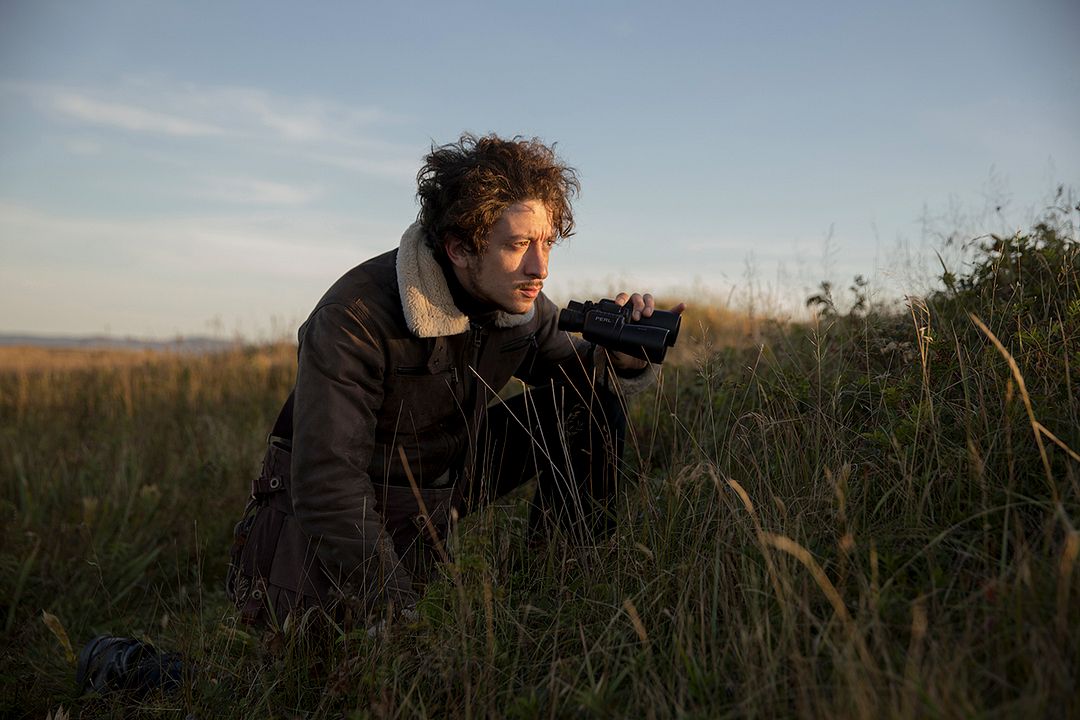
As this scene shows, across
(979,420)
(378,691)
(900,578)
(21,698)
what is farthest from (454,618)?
(21,698)

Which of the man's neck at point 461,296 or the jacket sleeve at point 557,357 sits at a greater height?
the man's neck at point 461,296

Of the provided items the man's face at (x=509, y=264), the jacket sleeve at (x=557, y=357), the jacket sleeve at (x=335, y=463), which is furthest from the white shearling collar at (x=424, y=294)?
the jacket sleeve at (x=557, y=357)

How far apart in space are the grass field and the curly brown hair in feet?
3.02

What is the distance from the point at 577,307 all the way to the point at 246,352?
6.46m

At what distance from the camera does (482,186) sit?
3.00m

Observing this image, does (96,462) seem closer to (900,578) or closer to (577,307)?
(577,307)

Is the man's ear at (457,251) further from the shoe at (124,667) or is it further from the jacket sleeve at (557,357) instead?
the shoe at (124,667)

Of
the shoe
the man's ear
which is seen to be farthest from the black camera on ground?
the shoe

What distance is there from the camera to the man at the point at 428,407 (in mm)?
2639

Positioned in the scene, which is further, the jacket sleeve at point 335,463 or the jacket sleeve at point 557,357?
the jacket sleeve at point 557,357

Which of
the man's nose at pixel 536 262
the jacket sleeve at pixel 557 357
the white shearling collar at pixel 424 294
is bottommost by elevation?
the jacket sleeve at pixel 557 357

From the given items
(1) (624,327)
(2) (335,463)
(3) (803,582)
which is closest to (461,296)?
(1) (624,327)

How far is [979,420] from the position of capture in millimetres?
2189

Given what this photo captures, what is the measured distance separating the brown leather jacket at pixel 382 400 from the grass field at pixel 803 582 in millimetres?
294
